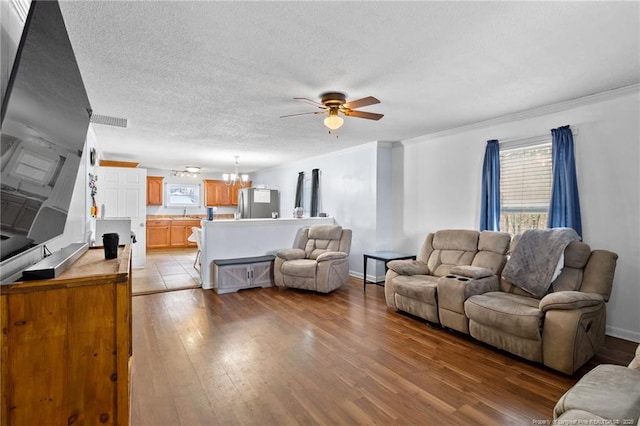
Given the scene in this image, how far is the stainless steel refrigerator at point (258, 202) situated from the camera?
808cm

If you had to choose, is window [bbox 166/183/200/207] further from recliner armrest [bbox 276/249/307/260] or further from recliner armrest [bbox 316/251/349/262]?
recliner armrest [bbox 316/251/349/262]

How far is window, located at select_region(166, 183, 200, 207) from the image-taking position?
32.3ft

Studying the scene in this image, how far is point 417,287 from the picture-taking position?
11.7 feet

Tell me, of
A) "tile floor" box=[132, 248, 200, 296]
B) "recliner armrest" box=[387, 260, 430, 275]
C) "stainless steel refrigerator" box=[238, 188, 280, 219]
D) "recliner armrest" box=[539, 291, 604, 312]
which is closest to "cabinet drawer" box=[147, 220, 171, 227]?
"tile floor" box=[132, 248, 200, 296]

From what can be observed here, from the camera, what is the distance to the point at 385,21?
202 centimetres

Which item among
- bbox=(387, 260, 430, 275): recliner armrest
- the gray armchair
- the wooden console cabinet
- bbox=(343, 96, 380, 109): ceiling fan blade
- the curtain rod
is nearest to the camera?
the wooden console cabinet

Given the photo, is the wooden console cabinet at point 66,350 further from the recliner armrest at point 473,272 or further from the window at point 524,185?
the window at point 524,185

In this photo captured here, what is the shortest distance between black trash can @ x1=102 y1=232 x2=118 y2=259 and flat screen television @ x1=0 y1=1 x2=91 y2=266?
0.31m

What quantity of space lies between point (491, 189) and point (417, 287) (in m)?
1.74

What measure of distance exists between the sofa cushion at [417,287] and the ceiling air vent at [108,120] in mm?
4094

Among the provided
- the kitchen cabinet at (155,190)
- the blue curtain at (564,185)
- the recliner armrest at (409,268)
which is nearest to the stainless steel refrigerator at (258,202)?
the kitchen cabinet at (155,190)

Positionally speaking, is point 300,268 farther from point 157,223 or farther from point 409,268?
point 157,223

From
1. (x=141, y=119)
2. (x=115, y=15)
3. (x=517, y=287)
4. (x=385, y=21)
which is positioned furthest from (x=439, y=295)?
(x=141, y=119)

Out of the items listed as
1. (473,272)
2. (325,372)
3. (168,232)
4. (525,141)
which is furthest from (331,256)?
(168,232)
